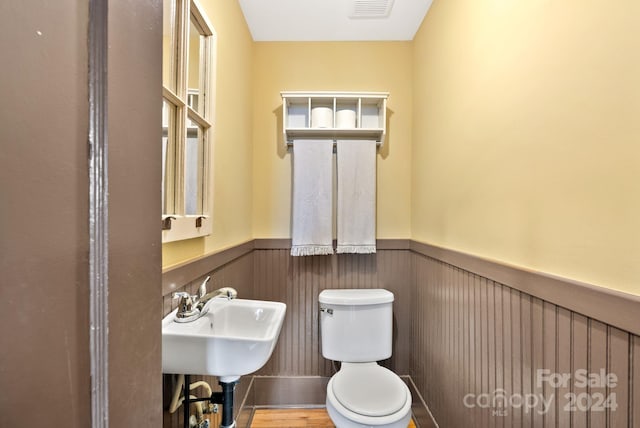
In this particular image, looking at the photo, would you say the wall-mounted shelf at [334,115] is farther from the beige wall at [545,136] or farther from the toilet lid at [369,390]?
the toilet lid at [369,390]

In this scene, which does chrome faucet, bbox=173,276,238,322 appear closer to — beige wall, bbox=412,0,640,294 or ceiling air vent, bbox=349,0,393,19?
beige wall, bbox=412,0,640,294

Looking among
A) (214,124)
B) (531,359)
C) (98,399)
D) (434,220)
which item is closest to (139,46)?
(98,399)

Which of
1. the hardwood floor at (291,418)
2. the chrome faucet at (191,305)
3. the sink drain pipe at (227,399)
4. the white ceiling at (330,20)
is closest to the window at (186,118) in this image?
A: the chrome faucet at (191,305)

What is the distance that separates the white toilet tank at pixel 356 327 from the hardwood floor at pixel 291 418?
417 mm

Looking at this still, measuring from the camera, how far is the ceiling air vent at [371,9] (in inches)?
61.7

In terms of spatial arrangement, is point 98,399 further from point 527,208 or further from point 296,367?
point 296,367

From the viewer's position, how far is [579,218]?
28.2 inches

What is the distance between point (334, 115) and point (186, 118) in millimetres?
1033

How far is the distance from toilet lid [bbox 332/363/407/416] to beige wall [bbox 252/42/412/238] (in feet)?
2.79

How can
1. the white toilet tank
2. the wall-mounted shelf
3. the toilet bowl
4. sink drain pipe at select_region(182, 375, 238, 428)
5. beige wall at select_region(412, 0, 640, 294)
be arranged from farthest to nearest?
the wall-mounted shelf < the white toilet tank < the toilet bowl < sink drain pipe at select_region(182, 375, 238, 428) < beige wall at select_region(412, 0, 640, 294)

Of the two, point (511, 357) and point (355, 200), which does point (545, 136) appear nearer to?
point (511, 357)

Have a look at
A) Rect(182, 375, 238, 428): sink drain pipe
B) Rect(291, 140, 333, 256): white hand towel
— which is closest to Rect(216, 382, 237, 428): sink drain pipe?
Rect(182, 375, 238, 428): sink drain pipe

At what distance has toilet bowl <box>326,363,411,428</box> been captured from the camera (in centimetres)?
121

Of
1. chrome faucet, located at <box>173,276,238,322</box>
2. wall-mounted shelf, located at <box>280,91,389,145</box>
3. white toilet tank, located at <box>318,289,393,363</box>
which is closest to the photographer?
chrome faucet, located at <box>173,276,238,322</box>
